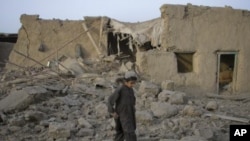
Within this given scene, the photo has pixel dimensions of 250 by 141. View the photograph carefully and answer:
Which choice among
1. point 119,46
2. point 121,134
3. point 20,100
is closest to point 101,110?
point 20,100

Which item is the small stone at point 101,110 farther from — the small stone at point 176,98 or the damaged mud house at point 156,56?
the small stone at point 176,98

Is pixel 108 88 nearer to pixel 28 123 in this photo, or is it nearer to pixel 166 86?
pixel 166 86

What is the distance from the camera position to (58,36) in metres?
14.6

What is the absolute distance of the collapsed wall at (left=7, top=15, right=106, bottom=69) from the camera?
14.4 m

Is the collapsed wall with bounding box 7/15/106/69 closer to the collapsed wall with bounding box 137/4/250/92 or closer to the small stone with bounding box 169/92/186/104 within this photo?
the collapsed wall with bounding box 137/4/250/92

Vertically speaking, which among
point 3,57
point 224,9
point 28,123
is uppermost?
point 224,9

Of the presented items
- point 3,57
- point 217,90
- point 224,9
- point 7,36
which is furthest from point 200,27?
point 7,36

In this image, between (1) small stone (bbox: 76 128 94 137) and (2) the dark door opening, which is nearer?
(1) small stone (bbox: 76 128 94 137)

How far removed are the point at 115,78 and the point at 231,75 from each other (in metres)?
4.69

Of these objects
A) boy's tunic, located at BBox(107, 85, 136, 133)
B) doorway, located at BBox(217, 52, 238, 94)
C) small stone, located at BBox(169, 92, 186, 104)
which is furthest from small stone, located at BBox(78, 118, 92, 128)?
doorway, located at BBox(217, 52, 238, 94)

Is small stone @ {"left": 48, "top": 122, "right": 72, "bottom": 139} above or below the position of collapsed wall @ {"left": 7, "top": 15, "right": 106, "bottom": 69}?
below

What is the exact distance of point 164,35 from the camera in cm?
1004

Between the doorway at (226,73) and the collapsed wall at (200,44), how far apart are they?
0.10 m

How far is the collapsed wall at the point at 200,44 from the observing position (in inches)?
394
